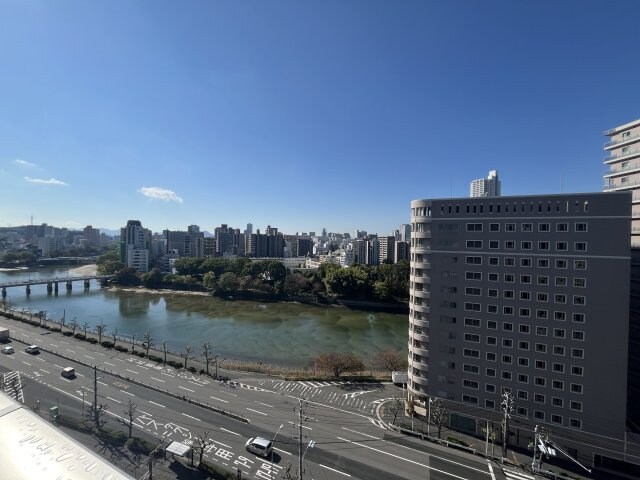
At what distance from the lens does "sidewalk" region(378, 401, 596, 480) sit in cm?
948

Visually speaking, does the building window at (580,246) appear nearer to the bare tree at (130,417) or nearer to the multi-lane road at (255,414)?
the multi-lane road at (255,414)

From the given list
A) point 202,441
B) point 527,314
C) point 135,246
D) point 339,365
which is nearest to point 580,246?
point 527,314

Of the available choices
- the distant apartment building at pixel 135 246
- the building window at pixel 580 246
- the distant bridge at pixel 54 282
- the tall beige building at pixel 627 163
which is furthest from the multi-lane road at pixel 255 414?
the distant apartment building at pixel 135 246

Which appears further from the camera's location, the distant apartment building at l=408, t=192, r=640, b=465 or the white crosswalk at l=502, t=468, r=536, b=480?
the distant apartment building at l=408, t=192, r=640, b=465

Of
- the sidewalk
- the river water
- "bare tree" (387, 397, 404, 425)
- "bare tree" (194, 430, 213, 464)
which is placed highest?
"bare tree" (194, 430, 213, 464)

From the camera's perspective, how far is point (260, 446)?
30.4 ft

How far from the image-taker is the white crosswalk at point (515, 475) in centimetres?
898

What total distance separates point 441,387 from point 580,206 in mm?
7485

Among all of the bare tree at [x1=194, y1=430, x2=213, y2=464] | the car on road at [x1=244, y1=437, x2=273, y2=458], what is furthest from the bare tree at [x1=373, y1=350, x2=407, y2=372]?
the bare tree at [x1=194, y1=430, x2=213, y2=464]

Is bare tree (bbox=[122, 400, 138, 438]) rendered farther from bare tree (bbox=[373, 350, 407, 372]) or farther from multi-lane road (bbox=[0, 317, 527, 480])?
bare tree (bbox=[373, 350, 407, 372])

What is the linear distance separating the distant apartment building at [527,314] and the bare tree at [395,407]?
24.9 inches

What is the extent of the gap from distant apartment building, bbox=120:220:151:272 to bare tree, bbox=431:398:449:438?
5527cm

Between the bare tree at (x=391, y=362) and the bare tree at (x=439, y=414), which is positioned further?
the bare tree at (x=391, y=362)

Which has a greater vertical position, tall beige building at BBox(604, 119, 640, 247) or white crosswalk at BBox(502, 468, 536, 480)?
tall beige building at BBox(604, 119, 640, 247)
